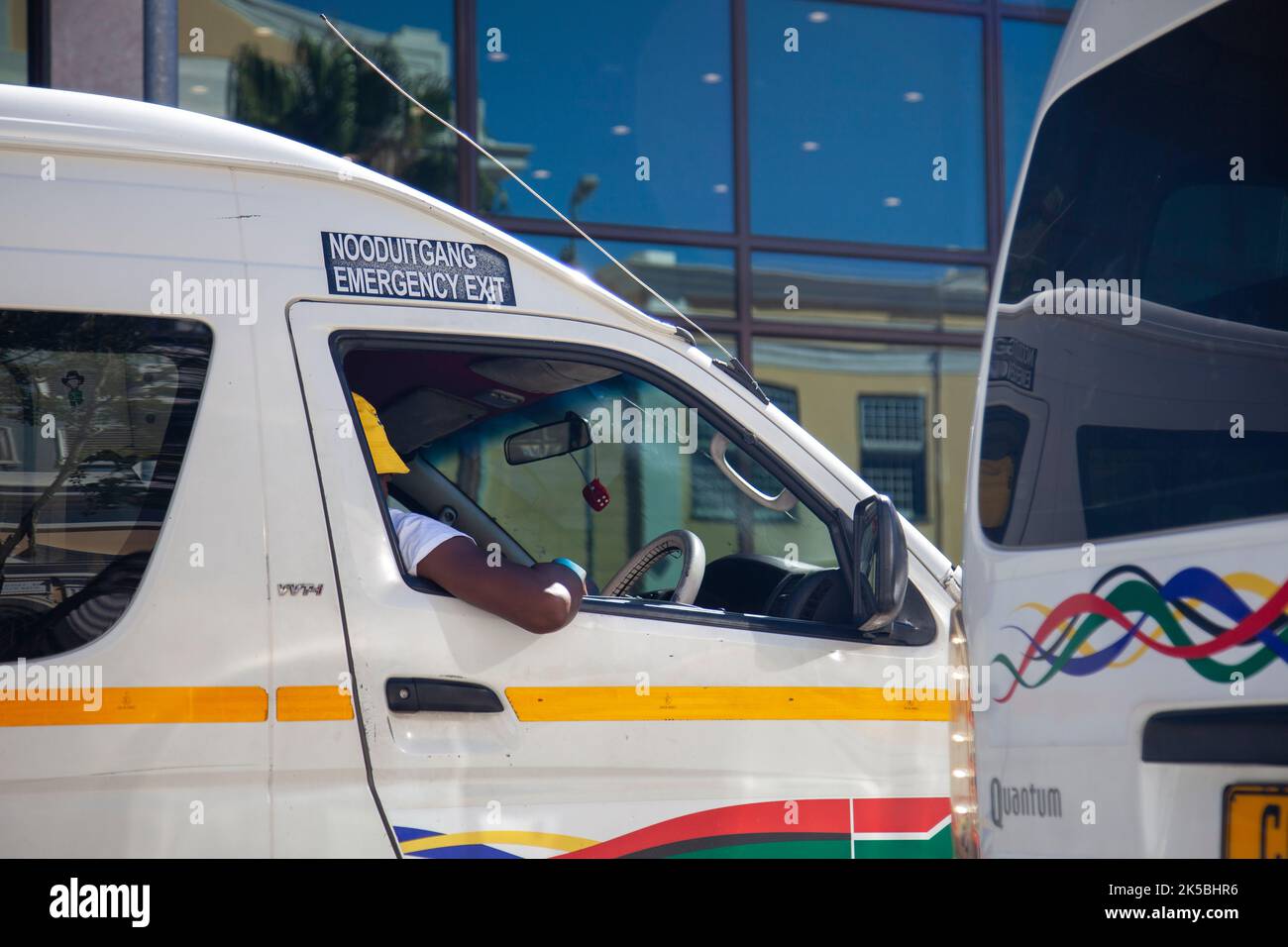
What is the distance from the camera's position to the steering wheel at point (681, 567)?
3.10 metres

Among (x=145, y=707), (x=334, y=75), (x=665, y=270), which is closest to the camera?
(x=145, y=707)

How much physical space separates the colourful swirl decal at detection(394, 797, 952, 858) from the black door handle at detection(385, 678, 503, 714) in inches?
9.4

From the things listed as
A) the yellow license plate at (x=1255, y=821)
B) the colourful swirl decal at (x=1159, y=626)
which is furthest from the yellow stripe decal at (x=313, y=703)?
the yellow license plate at (x=1255, y=821)

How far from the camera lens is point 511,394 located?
336 centimetres

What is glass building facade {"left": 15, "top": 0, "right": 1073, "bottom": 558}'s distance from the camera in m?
7.73

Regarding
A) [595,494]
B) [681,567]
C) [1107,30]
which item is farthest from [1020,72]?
[1107,30]

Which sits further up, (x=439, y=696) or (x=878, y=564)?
(x=878, y=564)

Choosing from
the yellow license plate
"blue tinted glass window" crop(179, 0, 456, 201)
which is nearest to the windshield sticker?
the yellow license plate

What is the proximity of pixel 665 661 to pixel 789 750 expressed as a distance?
0.33 m

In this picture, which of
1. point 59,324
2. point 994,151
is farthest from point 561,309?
point 994,151

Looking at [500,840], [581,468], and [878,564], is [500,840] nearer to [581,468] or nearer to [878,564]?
[878,564]

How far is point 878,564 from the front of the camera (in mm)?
2717

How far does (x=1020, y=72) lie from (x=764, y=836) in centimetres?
754

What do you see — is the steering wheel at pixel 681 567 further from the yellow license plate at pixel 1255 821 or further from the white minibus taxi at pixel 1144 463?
the yellow license plate at pixel 1255 821
